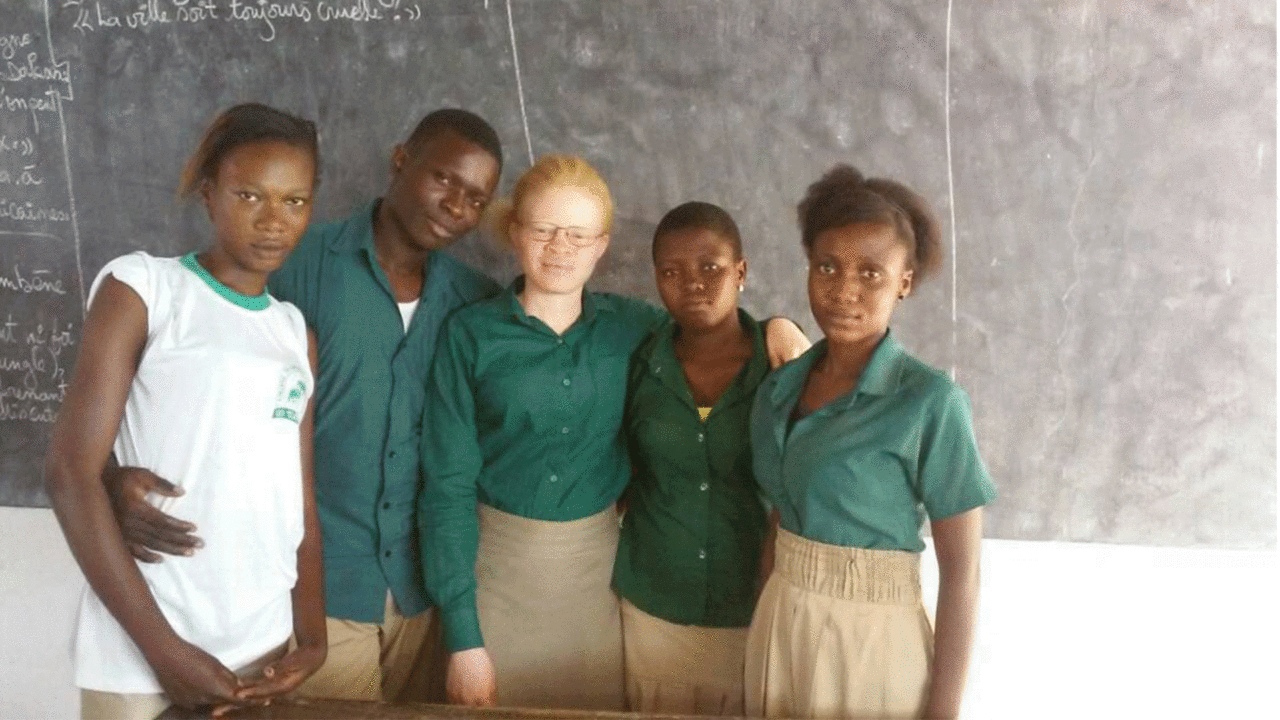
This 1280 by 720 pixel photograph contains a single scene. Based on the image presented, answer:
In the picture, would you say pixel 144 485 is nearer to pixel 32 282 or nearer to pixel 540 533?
pixel 540 533

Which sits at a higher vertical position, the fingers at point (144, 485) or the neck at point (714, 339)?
the neck at point (714, 339)

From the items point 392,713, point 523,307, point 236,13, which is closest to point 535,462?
point 523,307

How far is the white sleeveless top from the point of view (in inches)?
57.9

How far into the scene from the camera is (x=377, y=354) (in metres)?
1.84

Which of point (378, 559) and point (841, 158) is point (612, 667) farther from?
point (841, 158)

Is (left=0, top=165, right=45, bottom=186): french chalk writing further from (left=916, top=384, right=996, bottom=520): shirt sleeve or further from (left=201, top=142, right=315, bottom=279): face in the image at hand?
(left=916, top=384, right=996, bottom=520): shirt sleeve

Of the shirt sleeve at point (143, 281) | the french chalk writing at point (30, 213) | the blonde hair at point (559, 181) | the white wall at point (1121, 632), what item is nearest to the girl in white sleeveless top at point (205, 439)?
the shirt sleeve at point (143, 281)

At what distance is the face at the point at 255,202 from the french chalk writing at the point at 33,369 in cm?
103

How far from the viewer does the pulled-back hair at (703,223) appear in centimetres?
180

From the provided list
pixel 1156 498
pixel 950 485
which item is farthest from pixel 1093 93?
pixel 950 485

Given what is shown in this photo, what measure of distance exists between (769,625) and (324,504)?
Answer: 0.86 meters

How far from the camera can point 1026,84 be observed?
6.84ft

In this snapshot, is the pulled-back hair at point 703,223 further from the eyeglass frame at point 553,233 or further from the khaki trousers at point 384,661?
the khaki trousers at point 384,661

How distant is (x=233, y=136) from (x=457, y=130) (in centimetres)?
42
